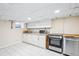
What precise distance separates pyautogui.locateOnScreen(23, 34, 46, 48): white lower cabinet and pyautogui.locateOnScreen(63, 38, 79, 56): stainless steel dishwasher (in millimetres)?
1570

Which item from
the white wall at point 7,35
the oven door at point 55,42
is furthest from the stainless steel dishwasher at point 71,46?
the white wall at point 7,35

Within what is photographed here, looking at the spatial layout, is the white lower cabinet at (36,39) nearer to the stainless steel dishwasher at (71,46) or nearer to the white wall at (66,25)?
the white wall at (66,25)

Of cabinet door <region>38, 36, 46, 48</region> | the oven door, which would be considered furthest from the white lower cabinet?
the oven door

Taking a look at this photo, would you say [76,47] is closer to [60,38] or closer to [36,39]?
[60,38]

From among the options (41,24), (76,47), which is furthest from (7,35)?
(76,47)

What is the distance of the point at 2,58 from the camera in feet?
3.52

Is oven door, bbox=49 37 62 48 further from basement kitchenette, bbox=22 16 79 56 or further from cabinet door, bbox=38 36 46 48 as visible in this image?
cabinet door, bbox=38 36 46 48

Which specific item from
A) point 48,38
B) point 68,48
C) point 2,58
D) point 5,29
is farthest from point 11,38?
point 2,58

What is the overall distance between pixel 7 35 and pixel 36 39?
2.10 metres

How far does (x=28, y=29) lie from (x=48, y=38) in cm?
372

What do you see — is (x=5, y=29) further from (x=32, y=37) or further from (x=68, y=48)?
(x=68, y=48)

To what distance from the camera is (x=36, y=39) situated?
19.3ft

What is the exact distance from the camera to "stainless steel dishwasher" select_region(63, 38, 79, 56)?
11.1 feet

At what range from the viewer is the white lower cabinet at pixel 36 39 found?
205 inches
